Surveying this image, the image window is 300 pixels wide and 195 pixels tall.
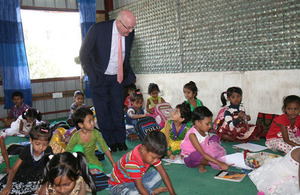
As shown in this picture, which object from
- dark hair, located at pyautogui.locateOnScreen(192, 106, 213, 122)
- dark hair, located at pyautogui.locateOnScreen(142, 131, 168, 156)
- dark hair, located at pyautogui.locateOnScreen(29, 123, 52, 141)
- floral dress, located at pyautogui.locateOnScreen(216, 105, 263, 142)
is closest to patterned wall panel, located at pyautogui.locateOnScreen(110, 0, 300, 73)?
floral dress, located at pyautogui.locateOnScreen(216, 105, 263, 142)

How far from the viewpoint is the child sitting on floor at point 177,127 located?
2961 mm

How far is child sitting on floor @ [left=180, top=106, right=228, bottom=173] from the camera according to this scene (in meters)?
2.55

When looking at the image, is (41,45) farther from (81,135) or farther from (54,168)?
(54,168)

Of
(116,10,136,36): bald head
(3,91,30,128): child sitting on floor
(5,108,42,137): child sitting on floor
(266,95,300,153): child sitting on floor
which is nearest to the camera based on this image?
(266,95,300,153): child sitting on floor

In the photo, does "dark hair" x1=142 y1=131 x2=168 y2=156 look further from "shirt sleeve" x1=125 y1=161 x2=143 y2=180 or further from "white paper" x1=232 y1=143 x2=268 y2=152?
"white paper" x1=232 y1=143 x2=268 y2=152

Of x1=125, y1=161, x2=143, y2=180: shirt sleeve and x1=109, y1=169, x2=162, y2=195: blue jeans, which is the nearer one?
x1=125, y1=161, x2=143, y2=180: shirt sleeve

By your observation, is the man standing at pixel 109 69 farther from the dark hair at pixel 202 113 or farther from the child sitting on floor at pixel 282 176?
the child sitting on floor at pixel 282 176

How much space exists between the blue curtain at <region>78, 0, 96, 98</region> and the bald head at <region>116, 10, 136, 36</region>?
11.0 ft

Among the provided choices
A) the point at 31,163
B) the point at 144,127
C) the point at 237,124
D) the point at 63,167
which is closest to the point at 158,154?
the point at 63,167

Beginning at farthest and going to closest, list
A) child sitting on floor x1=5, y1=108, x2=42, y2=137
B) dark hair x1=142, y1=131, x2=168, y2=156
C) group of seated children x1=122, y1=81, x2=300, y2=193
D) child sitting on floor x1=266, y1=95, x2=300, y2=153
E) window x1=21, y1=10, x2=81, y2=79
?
window x1=21, y1=10, x2=81, y2=79 → child sitting on floor x1=5, y1=108, x2=42, y2=137 → child sitting on floor x1=266, y1=95, x2=300, y2=153 → group of seated children x1=122, y1=81, x2=300, y2=193 → dark hair x1=142, y1=131, x2=168, y2=156

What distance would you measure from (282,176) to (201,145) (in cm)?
86

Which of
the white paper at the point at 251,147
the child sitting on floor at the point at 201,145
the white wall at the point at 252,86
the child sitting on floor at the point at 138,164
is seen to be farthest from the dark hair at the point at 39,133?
the white wall at the point at 252,86

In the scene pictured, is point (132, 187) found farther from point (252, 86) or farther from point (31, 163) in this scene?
point (252, 86)

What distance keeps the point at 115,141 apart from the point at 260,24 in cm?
234
